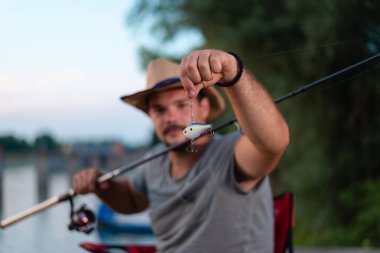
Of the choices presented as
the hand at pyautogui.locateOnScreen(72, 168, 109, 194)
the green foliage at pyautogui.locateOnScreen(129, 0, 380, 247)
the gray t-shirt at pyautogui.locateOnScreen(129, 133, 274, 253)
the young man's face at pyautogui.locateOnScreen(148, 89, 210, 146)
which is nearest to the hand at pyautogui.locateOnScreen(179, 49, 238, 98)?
the gray t-shirt at pyautogui.locateOnScreen(129, 133, 274, 253)

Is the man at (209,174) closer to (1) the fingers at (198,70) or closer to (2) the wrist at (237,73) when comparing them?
(2) the wrist at (237,73)

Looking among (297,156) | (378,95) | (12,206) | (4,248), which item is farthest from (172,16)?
(12,206)

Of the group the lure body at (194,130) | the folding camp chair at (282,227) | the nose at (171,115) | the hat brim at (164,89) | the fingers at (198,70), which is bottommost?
the folding camp chair at (282,227)

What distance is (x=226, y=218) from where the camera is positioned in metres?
2.40

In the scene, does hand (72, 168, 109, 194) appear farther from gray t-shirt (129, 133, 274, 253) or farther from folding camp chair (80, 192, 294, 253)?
gray t-shirt (129, 133, 274, 253)

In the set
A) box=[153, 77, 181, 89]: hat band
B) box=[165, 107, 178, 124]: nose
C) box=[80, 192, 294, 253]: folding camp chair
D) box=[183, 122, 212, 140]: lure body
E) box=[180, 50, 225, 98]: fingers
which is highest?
box=[153, 77, 181, 89]: hat band

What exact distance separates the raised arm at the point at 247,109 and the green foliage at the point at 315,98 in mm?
3001

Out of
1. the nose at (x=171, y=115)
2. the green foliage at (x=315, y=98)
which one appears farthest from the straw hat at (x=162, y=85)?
the green foliage at (x=315, y=98)

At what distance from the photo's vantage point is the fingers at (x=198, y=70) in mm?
1471

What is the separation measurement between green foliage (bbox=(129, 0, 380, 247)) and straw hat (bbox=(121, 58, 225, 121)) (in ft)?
7.66

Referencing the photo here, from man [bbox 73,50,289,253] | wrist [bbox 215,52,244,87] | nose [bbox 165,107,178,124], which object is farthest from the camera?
nose [bbox 165,107,178,124]

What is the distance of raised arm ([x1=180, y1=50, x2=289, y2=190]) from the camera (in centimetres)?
150

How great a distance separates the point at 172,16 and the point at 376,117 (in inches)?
108

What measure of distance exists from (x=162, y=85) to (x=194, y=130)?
3.92 feet
